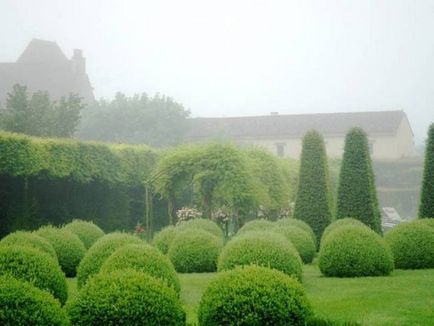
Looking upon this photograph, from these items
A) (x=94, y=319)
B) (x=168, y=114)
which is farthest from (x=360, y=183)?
(x=168, y=114)

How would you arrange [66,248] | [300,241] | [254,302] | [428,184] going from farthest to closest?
[428,184] < [300,241] < [66,248] < [254,302]

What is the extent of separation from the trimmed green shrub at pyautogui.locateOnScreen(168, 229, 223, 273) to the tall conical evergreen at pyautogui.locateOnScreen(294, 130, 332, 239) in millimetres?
7347

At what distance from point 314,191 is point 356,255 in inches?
338

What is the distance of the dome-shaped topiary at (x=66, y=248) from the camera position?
45.9 feet

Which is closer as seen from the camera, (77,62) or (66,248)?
(66,248)

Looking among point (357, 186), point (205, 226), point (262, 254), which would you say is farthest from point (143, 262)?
point (357, 186)

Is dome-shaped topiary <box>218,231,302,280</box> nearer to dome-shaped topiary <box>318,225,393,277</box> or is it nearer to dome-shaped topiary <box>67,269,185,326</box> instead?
dome-shaped topiary <box>318,225,393,277</box>

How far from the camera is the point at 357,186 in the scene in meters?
18.8

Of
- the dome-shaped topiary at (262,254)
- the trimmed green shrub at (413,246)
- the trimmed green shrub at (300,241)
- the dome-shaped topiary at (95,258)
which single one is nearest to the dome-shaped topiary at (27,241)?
the dome-shaped topiary at (95,258)

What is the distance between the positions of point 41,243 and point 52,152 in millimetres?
10552

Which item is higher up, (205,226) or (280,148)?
(280,148)

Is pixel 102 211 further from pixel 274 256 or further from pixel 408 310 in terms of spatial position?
pixel 408 310

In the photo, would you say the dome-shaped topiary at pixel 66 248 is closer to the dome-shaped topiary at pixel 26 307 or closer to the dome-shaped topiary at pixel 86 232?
the dome-shaped topiary at pixel 86 232

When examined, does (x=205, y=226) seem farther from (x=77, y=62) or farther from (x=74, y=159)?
(x=77, y=62)
